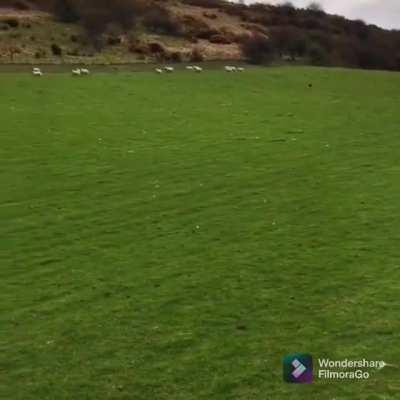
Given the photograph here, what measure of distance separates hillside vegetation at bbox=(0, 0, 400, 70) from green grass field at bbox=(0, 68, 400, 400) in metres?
27.0

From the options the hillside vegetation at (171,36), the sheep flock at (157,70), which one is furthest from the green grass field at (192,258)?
the hillside vegetation at (171,36)

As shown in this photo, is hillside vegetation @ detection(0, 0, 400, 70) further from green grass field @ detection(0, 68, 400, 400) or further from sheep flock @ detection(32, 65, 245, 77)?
green grass field @ detection(0, 68, 400, 400)

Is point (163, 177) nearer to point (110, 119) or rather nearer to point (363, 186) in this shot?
point (363, 186)

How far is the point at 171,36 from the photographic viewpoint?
68.1 meters

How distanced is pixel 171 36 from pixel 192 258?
5937 centimetres

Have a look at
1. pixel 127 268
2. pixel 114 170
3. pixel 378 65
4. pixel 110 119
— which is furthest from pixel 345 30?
pixel 127 268

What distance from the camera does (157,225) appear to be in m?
12.8

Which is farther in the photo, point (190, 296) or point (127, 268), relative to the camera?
point (127, 268)

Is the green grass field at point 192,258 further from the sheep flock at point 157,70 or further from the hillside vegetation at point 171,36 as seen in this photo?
the hillside vegetation at point 171,36

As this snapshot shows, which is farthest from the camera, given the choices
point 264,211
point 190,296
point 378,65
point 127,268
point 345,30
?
point 345,30

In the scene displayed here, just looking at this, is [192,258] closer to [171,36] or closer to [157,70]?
[157,70]

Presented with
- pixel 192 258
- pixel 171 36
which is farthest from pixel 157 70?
pixel 192 258

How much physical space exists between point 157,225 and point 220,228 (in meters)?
1.10

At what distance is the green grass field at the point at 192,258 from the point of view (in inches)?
287
